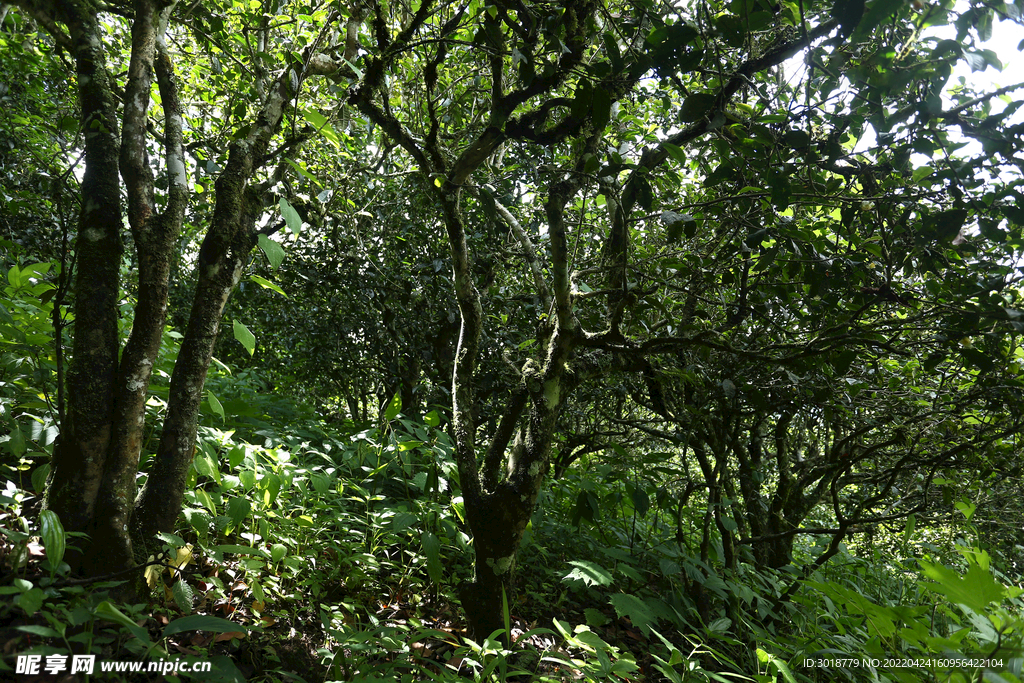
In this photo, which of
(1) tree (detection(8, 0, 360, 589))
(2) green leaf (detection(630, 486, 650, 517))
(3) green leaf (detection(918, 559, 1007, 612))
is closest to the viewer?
(3) green leaf (detection(918, 559, 1007, 612))

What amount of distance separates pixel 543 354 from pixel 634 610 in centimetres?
127

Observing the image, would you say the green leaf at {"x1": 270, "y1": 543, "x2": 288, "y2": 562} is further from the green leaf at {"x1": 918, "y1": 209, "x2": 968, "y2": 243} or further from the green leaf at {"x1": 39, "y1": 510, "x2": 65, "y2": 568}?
the green leaf at {"x1": 918, "y1": 209, "x2": 968, "y2": 243}

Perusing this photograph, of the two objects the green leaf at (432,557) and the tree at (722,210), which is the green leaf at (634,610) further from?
the green leaf at (432,557)

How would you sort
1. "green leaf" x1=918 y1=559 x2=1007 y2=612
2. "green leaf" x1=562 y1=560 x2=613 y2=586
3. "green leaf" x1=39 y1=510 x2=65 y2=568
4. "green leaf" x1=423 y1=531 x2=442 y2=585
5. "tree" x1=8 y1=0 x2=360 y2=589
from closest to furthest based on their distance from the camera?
"green leaf" x1=918 y1=559 x2=1007 y2=612
"green leaf" x1=39 y1=510 x2=65 y2=568
"tree" x1=8 y1=0 x2=360 y2=589
"green leaf" x1=423 y1=531 x2=442 y2=585
"green leaf" x1=562 y1=560 x2=613 y2=586

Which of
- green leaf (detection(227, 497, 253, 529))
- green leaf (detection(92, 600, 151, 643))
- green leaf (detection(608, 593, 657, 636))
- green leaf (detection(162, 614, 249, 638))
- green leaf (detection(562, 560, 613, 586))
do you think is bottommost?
green leaf (detection(608, 593, 657, 636))

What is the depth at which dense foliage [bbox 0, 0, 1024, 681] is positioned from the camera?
167 cm

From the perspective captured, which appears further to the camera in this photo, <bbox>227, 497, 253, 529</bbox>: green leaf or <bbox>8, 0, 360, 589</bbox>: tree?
<bbox>227, 497, 253, 529</bbox>: green leaf

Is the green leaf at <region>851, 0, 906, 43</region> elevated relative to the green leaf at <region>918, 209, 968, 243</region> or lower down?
elevated

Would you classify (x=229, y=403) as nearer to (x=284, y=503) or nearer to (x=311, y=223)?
(x=284, y=503)

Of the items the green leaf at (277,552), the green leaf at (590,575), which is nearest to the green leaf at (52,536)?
the green leaf at (277,552)

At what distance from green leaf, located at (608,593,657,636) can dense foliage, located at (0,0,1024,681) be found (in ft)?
0.08

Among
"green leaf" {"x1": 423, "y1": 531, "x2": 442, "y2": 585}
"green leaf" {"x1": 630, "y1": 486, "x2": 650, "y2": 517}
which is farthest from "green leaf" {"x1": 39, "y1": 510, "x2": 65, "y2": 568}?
"green leaf" {"x1": 630, "y1": 486, "x2": 650, "y2": 517}

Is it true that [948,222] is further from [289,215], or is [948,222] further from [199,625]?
[199,625]

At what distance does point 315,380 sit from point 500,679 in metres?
5.26
